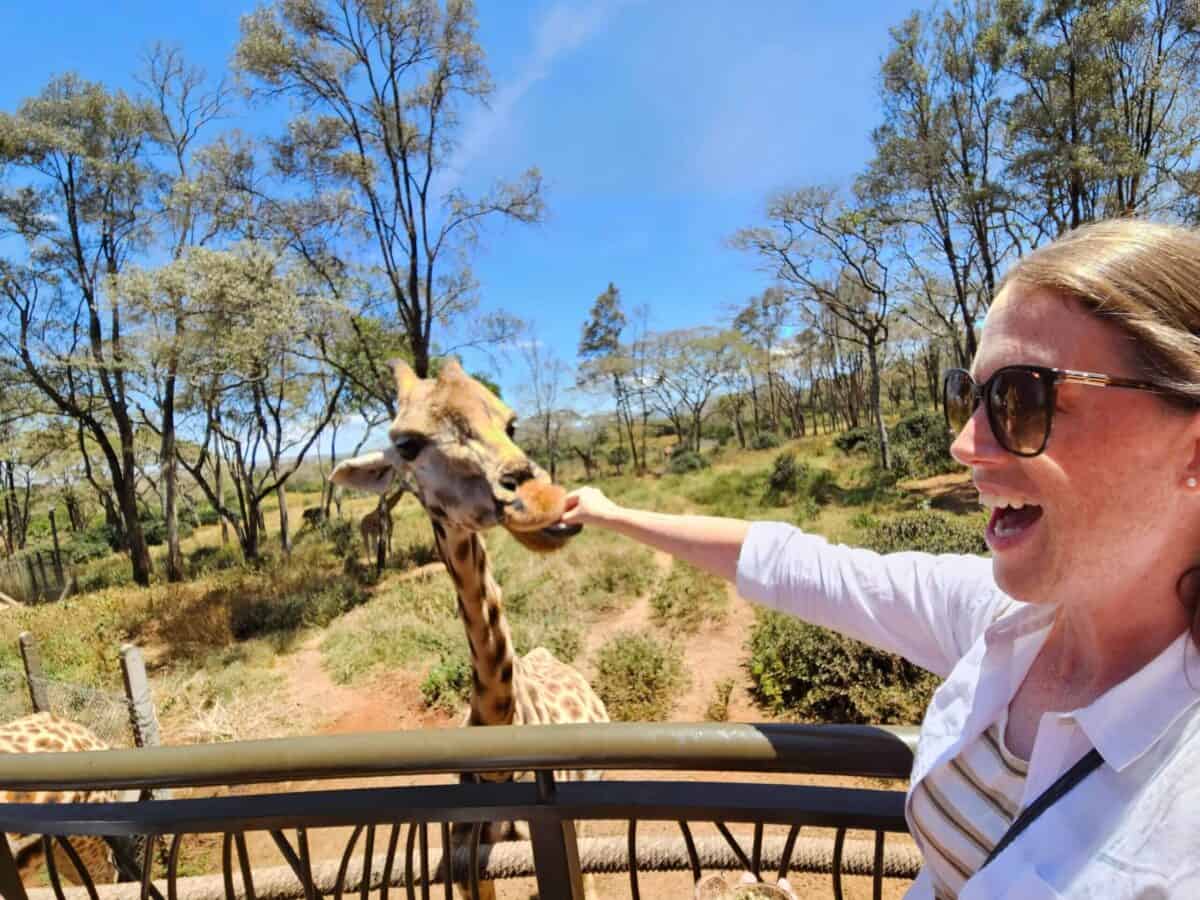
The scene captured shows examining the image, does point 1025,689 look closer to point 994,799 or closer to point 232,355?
point 994,799

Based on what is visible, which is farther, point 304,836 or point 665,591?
point 665,591

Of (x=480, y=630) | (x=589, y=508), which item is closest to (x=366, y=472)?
(x=480, y=630)

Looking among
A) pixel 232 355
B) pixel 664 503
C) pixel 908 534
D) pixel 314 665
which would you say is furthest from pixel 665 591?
pixel 232 355

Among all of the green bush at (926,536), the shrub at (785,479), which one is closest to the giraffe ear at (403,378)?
the green bush at (926,536)

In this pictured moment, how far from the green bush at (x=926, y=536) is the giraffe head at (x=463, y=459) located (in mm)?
6025

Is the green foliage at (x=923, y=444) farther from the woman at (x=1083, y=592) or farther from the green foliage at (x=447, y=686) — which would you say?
the woman at (x=1083, y=592)

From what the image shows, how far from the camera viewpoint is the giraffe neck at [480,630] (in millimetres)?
2443

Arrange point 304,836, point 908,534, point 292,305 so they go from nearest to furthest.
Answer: point 304,836 < point 908,534 < point 292,305

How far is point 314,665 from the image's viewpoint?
28.0 ft

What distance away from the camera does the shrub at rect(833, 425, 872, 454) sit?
22109mm

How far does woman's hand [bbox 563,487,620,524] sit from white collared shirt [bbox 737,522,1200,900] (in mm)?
647

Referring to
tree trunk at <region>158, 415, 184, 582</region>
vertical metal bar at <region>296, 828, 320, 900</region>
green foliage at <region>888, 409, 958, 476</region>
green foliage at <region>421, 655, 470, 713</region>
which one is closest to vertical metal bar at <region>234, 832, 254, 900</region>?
vertical metal bar at <region>296, 828, 320, 900</region>

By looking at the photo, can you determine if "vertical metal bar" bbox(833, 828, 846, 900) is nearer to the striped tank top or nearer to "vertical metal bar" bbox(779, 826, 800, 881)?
"vertical metal bar" bbox(779, 826, 800, 881)

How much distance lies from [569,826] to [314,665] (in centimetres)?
857
